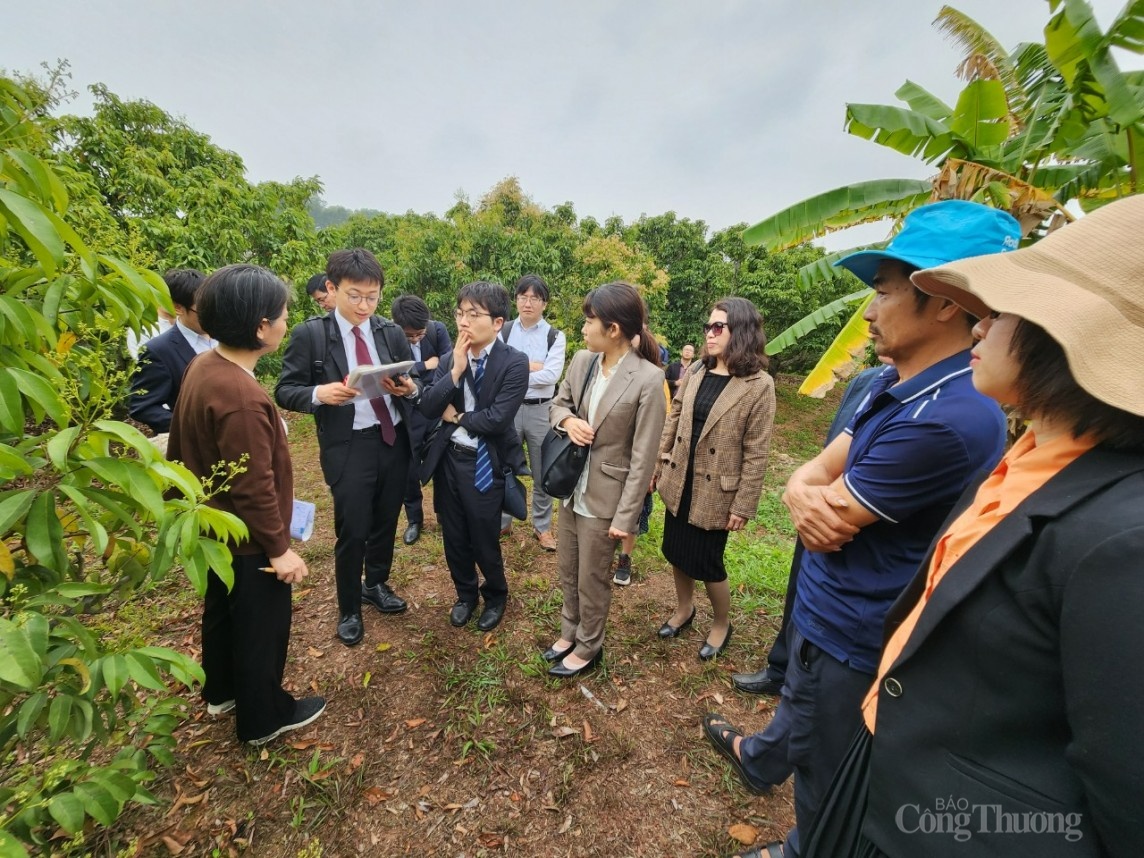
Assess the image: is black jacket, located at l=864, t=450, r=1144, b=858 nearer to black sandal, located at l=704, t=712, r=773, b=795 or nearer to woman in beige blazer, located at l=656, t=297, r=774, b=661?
black sandal, located at l=704, t=712, r=773, b=795

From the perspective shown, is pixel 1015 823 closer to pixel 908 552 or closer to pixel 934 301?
pixel 908 552

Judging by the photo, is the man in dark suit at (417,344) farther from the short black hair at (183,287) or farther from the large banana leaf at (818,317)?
the large banana leaf at (818,317)

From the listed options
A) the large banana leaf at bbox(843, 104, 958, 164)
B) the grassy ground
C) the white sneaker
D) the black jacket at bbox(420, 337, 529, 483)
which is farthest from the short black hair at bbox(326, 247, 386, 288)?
the large banana leaf at bbox(843, 104, 958, 164)

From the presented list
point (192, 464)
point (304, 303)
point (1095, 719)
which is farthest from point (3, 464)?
point (304, 303)

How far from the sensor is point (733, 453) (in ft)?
9.17

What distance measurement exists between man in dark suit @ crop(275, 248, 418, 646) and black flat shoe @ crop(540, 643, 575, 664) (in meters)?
1.27

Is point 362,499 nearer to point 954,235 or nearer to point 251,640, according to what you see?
point 251,640

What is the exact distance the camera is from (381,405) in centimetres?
296

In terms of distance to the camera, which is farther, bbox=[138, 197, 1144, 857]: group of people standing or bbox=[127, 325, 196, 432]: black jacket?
bbox=[127, 325, 196, 432]: black jacket

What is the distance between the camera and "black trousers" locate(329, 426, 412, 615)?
9.44 ft

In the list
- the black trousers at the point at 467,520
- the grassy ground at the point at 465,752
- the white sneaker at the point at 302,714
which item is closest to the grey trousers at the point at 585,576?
the grassy ground at the point at 465,752

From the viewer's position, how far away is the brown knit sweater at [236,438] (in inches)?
74.2

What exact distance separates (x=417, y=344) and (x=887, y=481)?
4.22m

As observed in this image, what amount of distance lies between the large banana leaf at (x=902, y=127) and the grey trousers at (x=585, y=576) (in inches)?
168
